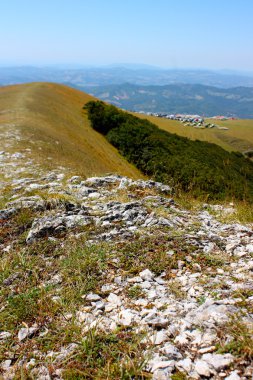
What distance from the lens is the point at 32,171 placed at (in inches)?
558

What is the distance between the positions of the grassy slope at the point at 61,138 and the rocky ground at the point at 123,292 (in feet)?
21.7

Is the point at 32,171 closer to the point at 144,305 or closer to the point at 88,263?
the point at 88,263

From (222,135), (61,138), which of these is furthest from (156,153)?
(222,135)

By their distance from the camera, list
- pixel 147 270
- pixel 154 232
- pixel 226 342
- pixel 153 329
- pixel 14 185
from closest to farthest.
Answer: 1. pixel 226 342
2. pixel 153 329
3. pixel 147 270
4. pixel 154 232
5. pixel 14 185

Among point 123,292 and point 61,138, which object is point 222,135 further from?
point 123,292

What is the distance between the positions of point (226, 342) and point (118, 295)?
1984mm

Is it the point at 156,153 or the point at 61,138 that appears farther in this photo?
the point at 156,153

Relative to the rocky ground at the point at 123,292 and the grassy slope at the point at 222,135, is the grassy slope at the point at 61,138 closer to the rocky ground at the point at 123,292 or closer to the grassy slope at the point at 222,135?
the rocky ground at the point at 123,292

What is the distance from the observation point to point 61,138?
2886 centimetres

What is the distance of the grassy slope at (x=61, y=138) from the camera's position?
19516 mm

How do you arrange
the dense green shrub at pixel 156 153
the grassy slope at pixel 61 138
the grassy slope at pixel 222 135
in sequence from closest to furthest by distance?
the grassy slope at pixel 61 138 < the dense green shrub at pixel 156 153 < the grassy slope at pixel 222 135

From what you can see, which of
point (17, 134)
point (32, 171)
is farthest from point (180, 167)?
point (32, 171)

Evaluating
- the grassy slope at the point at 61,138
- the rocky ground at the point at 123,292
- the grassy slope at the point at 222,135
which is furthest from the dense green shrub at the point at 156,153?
the grassy slope at the point at 222,135

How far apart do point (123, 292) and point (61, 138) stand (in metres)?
25.7
